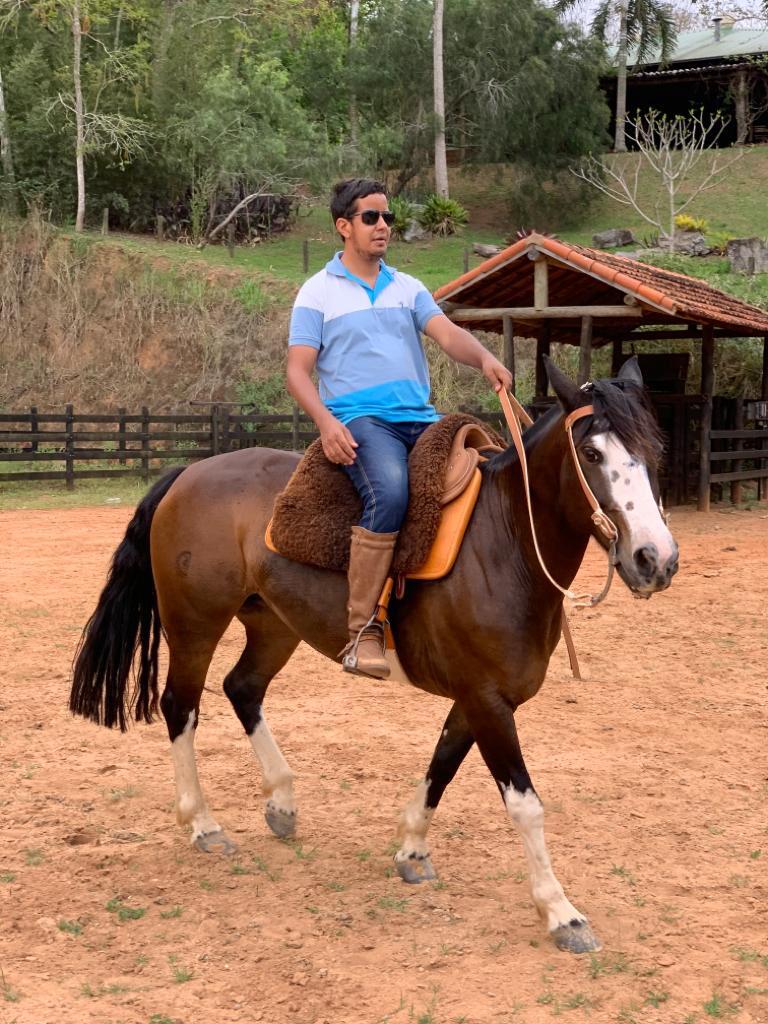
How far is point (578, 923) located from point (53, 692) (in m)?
3.99

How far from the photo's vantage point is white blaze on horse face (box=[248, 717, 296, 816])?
446 centimetres

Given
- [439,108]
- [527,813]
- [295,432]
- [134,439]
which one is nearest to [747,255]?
[439,108]

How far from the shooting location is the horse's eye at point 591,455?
Result: 11.0ft

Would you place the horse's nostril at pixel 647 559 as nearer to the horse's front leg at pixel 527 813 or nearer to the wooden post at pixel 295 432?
the horse's front leg at pixel 527 813

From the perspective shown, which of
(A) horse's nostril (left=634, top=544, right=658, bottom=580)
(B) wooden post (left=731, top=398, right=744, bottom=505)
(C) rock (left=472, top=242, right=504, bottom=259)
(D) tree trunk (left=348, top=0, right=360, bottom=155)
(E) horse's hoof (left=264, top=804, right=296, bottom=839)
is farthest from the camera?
(D) tree trunk (left=348, top=0, right=360, bottom=155)

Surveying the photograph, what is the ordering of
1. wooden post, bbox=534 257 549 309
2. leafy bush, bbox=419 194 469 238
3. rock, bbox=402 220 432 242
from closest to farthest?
wooden post, bbox=534 257 549 309
rock, bbox=402 220 432 242
leafy bush, bbox=419 194 469 238

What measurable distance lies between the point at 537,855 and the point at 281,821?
1.32 metres

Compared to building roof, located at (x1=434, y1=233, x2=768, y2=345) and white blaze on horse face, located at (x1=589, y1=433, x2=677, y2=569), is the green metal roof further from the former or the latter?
white blaze on horse face, located at (x1=589, y1=433, x2=677, y2=569)

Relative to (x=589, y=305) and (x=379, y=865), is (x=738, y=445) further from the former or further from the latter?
(x=379, y=865)

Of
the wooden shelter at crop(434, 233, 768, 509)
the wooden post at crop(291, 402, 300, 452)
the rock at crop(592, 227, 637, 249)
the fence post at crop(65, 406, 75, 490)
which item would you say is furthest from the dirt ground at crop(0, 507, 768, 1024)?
the rock at crop(592, 227, 637, 249)

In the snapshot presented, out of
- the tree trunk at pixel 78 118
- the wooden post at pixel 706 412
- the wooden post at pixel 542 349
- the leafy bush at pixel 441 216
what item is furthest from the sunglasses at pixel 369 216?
the leafy bush at pixel 441 216

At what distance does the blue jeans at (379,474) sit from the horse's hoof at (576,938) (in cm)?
143

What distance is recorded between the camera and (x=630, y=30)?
40.9 m

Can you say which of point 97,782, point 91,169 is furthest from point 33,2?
point 97,782
